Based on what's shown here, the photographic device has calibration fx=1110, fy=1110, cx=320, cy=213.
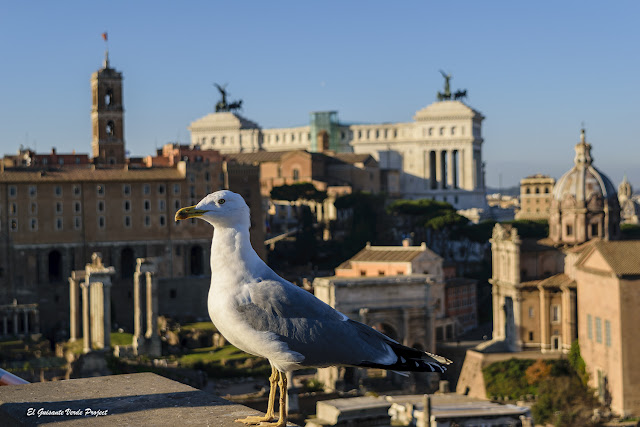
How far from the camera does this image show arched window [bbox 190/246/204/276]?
66.7 metres

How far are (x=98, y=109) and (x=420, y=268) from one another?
2527 cm

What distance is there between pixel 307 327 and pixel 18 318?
177 ft

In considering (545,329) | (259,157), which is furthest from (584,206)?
(259,157)

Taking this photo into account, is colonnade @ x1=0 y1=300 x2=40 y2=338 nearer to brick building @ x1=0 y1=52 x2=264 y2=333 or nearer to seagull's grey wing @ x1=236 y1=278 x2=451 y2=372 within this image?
brick building @ x1=0 y1=52 x2=264 y2=333

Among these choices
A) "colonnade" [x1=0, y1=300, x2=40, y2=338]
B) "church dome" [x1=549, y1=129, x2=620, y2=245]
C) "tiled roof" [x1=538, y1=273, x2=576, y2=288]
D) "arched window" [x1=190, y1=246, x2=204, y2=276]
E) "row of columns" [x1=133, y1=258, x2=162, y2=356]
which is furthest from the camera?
"arched window" [x1=190, y1=246, x2=204, y2=276]

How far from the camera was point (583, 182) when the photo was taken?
6122cm

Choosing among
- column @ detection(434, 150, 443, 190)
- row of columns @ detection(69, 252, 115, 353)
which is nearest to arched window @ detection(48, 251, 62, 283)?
row of columns @ detection(69, 252, 115, 353)

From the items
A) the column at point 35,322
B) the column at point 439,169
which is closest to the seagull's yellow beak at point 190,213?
the column at point 35,322

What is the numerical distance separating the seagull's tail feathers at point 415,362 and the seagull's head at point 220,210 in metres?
1.24

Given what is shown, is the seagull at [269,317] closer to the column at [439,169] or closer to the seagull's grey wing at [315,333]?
the seagull's grey wing at [315,333]

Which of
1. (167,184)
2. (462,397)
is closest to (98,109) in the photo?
(167,184)

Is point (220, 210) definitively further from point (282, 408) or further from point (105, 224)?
point (105, 224)

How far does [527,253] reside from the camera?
2276 inches

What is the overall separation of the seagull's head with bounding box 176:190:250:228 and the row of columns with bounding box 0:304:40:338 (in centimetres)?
5300
